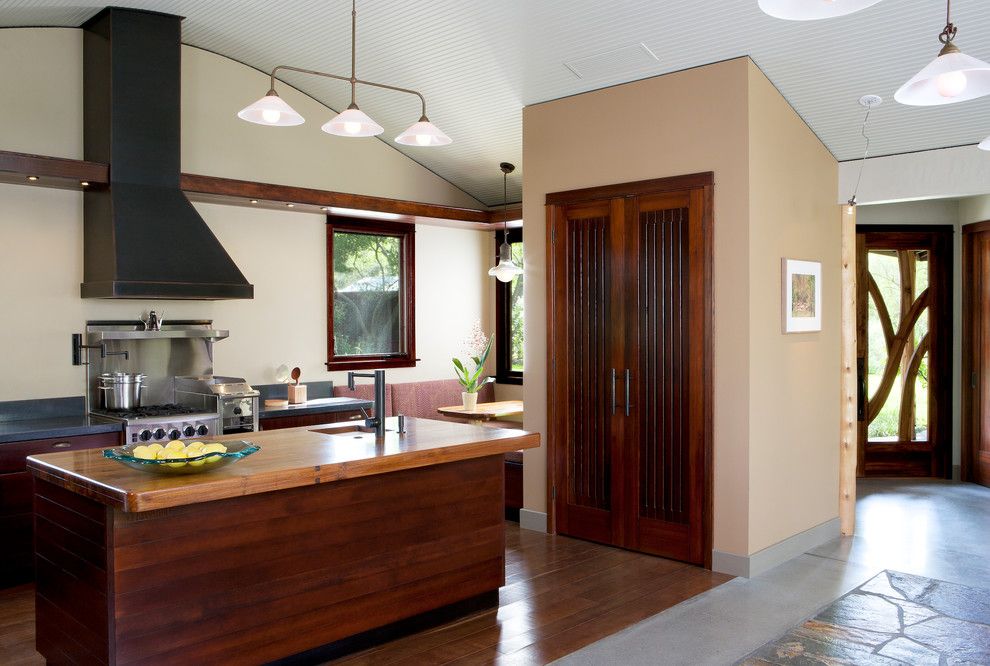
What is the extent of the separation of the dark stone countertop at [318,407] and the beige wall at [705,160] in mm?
1573

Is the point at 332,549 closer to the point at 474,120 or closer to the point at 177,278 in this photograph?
the point at 177,278

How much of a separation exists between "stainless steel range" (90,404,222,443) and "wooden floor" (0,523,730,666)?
3.37 feet

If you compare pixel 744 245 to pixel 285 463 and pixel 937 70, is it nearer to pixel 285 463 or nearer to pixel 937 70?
pixel 937 70

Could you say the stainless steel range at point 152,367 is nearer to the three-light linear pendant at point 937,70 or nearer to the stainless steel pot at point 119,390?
the stainless steel pot at point 119,390

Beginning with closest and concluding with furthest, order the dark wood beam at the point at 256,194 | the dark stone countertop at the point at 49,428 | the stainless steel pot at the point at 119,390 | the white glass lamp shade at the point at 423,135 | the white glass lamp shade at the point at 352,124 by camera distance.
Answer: the white glass lamp shade at the point at 352,124 → the white glass lamp shade at the point at 423,135 → the dark stone countertop at the point at 49,428 → the dark wood beam at the point at 256,194 → the stainless steel pot at the point at 119,390

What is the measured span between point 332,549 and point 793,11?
2726 mm

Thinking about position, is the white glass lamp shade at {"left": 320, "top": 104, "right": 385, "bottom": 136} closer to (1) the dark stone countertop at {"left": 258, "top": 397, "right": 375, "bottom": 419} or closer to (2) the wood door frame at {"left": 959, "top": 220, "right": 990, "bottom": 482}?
(1) the dark stone countertop at {"left": 258, "top": 397, "right": 375, "bottom": 419}

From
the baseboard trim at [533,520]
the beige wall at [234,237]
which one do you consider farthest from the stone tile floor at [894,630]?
the beige wall at [234,237]

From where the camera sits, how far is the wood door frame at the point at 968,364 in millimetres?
7418

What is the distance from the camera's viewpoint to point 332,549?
3502 millimetres

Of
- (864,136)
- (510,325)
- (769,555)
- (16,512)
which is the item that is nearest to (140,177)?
(16,512)

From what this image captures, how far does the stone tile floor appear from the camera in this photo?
11.9 ft

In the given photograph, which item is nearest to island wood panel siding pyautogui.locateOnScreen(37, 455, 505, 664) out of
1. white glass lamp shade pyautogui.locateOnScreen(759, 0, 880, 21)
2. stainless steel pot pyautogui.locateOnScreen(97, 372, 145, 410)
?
stainless steel pot pyautogui.locateOnScreen(97, 372, 145, 410)

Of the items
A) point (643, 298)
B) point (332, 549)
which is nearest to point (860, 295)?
point (643, 298)
